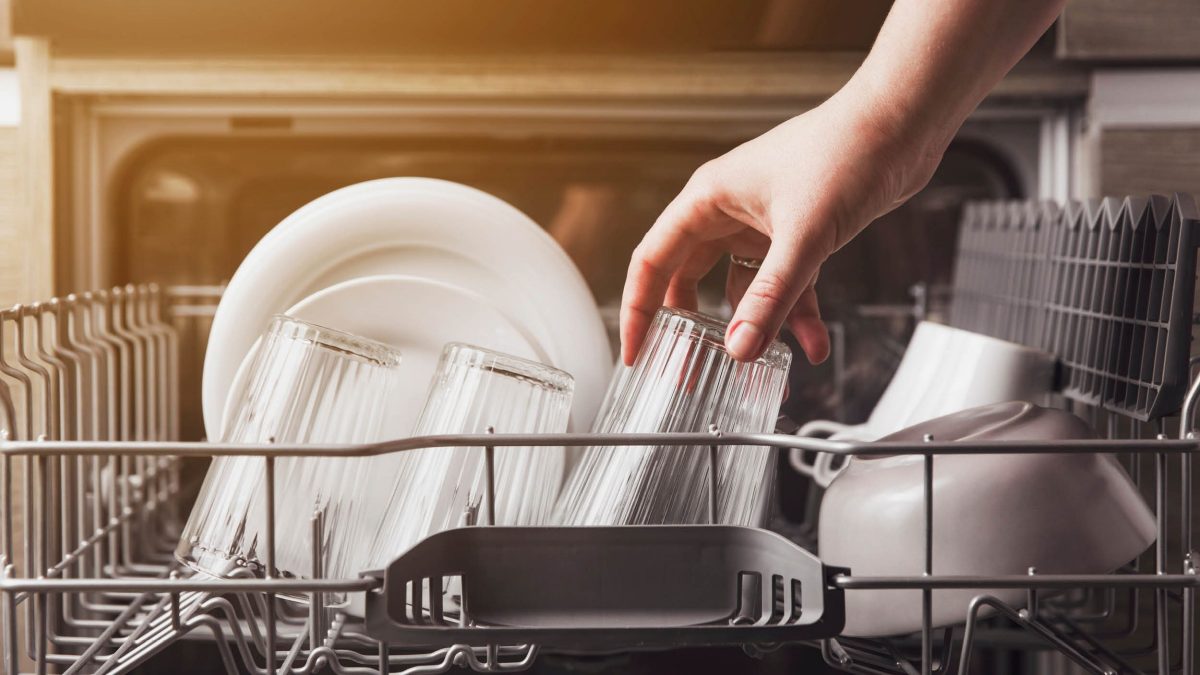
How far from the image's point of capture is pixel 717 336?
0.46 meters

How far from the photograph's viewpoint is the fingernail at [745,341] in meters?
0.42

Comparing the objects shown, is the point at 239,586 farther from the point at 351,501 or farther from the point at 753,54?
the point at 753,54

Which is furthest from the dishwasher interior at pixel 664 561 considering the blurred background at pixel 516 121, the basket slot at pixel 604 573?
the blurred background at pixel 516 121

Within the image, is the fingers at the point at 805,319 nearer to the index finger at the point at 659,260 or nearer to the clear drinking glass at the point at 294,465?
the index finger at the point at 659,260

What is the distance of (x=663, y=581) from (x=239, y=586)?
15 centimetres

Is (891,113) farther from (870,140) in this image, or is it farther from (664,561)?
(664,561)

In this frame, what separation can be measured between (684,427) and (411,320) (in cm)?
18

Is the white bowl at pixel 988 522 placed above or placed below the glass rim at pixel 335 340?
below

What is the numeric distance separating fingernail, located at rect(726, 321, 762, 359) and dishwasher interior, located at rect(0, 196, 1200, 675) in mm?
44

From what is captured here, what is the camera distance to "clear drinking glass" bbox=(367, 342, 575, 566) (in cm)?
46

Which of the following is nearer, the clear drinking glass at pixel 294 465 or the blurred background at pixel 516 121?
the clear drinking glass at pixel 294 465

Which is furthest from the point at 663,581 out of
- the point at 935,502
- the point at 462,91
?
the point at 462,91

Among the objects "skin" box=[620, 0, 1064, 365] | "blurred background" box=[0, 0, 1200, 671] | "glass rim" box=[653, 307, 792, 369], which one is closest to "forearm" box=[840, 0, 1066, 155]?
"skin" box=[620, 0, 1064, 365]

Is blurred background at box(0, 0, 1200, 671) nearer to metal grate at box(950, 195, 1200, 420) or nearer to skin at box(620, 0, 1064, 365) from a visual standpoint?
metal grate at box(950, 195, 1200, 420)
